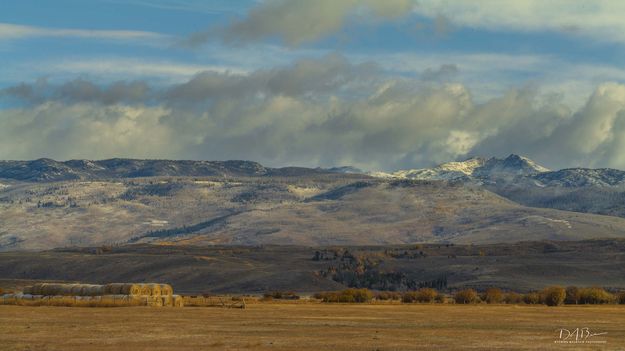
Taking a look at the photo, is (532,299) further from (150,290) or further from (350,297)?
(150,290)

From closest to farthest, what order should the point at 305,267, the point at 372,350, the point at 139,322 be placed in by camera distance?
the point at 372,350, the point at 139,322, the point at 305,267

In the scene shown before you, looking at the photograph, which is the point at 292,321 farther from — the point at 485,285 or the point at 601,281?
the point at 601,281

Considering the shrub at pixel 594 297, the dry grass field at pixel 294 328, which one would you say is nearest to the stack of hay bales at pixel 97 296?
the dry grass field at pixel 294 328

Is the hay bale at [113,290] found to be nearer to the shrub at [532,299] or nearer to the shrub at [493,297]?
the shrub at [493,297]

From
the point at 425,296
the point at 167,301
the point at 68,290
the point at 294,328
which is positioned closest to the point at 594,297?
the point at 425,296

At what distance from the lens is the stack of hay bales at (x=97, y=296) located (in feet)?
269

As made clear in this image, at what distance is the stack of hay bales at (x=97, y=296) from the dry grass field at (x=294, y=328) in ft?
15.2

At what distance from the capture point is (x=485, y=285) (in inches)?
6147

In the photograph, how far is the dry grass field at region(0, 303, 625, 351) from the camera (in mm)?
47500

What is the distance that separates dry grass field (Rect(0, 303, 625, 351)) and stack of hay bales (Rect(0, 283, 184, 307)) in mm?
4619

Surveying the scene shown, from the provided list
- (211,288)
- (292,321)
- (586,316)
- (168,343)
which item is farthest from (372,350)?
(211,288)

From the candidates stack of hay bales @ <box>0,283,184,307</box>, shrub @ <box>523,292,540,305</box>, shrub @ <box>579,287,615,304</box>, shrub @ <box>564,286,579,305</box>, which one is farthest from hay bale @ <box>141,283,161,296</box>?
shrub @ <box>579,287,615,304</box>

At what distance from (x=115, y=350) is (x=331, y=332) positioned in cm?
1334

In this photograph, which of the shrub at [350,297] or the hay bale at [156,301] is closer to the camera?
the hay bale at [156,301]
